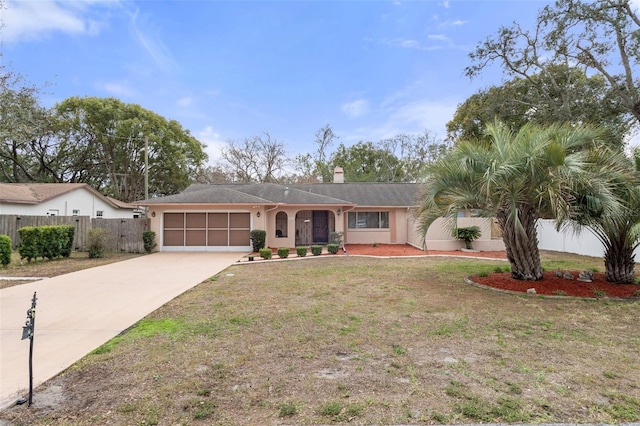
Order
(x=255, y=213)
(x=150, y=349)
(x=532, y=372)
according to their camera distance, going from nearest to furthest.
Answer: (x=532, y=372)
(x=150, y=349)
(x=255, y=213)

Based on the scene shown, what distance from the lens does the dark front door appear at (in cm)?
1855

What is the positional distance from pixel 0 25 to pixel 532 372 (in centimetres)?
1396

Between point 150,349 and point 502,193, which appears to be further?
point 502,193

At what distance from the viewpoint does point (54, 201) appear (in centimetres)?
2119

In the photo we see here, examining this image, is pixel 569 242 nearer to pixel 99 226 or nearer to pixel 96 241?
pixel 96 241

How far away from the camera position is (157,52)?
1424cm

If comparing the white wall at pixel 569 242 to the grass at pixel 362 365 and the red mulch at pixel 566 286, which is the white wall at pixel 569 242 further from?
the grass at pixel 362 365

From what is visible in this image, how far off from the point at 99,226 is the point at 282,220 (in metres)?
8.98

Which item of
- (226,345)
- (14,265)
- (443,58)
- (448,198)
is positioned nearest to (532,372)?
(226,345)

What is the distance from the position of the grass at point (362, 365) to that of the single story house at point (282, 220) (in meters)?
9.11

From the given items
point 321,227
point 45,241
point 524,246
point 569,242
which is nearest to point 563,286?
point 524,246

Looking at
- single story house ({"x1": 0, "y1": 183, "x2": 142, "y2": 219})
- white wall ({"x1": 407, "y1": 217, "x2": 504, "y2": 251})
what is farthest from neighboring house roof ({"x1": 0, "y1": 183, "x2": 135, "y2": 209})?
white wall ({"x1": 407, "y1": 217, "x2": 504, "y2": 251})

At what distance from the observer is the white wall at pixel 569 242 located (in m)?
13.8

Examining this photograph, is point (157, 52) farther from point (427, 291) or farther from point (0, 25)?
point (427, 291)
